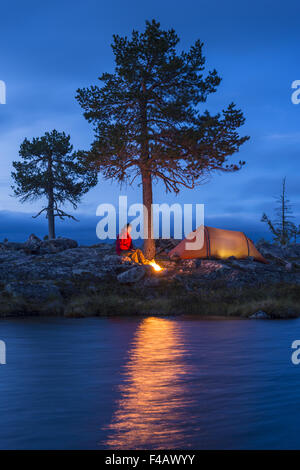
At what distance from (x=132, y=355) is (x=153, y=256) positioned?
52.2ft

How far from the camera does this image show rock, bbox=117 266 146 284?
69.9 feet

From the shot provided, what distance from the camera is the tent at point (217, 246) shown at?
85.8 feet

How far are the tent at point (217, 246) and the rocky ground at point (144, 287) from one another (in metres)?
1.30

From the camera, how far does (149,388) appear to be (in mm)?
8172

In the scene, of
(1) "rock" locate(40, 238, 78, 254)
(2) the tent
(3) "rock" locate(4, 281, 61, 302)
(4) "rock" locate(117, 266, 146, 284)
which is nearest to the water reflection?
(3) "rock" locate(4, 281, 61, 302)

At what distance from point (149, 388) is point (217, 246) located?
61.5 ft

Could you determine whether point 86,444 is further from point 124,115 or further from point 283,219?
point 283,219

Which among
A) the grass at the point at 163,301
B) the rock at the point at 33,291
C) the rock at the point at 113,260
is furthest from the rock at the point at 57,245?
the rock at the point at 33,291

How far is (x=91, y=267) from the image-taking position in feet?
76.2

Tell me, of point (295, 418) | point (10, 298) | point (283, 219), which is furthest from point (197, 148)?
point (283, 219)

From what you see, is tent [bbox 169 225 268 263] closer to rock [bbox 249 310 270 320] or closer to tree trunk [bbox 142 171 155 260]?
tree trunk [bbox 142 171 155 260]

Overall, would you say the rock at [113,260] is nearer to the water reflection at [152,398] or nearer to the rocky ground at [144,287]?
the rocky ground at [144,287]

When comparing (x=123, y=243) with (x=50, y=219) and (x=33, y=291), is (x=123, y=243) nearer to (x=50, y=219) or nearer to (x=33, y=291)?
(x=33, y=291)
